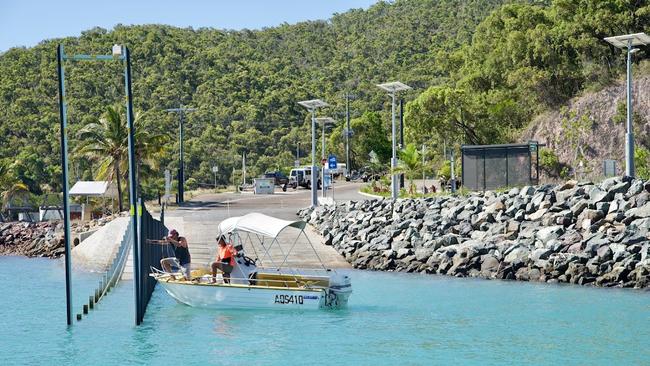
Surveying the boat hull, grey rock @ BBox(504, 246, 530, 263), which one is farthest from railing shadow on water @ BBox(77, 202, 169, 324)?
grey rock @ BBox(504, 246, 530, 263)

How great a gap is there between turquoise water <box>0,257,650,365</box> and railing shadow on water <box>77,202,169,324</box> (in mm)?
497

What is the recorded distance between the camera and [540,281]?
40.7 meters

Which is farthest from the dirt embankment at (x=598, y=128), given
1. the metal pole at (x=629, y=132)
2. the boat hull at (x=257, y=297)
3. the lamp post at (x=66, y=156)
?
the lamp post at (x=66, y=156)

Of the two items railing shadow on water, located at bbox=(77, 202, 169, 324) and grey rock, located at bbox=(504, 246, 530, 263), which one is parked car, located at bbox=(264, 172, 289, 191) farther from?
grey rock, located at bbox=(504, 246, 530, 263)

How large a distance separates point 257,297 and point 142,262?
3.86 metres

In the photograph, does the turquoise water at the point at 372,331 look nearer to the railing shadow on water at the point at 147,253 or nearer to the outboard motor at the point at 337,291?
the outboard motor at the point at 337,291

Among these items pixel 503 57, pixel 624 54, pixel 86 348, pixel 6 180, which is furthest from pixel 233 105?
pixel 86 348

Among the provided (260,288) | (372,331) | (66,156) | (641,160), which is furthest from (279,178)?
(66,156)

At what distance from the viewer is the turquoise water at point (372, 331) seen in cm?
2681

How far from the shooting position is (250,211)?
200 ft

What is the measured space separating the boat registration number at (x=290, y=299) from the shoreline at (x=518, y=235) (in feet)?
39.9

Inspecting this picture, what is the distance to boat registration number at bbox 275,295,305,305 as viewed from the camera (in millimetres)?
32219

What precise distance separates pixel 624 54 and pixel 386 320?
50.0 meters

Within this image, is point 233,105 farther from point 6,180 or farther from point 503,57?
point 503,57
